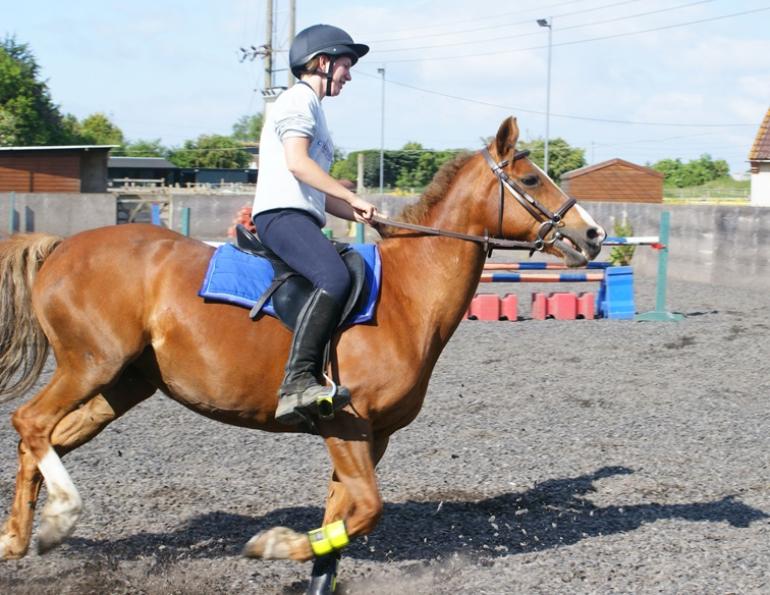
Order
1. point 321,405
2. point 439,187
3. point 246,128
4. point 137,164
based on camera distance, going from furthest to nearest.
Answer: point 246,128 < point 137,164 < point 439,187 < point 321,405

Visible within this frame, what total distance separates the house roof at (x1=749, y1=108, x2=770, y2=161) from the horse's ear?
33.3 m

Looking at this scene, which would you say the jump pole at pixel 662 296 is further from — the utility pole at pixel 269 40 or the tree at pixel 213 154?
the tree at pixel 213 154

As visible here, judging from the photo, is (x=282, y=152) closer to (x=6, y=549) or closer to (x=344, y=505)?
(x=344, y=505)

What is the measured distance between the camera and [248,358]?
4.79 metres

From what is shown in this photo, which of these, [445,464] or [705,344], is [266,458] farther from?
[705,344]

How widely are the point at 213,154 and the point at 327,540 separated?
4038 inches

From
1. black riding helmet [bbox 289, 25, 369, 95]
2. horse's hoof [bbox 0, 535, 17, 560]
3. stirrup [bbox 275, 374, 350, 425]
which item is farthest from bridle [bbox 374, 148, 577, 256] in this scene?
horse's hoof [bbox 0, 535, 17, 560]

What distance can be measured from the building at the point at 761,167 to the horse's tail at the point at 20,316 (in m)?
34.2

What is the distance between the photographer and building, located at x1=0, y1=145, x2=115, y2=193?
44.1 metres

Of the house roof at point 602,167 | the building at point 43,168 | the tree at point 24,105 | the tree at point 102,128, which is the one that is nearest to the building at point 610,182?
the house roof at point 602,167

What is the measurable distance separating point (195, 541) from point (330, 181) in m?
2.30

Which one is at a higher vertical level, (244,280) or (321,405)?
(244,280)

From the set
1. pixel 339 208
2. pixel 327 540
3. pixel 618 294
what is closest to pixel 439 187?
pixel 339 208

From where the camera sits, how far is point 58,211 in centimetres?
3288
